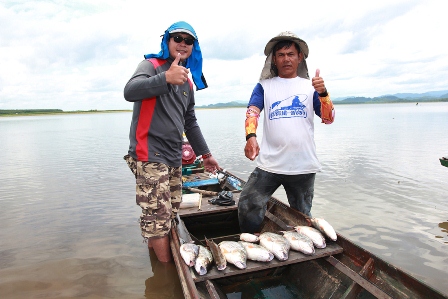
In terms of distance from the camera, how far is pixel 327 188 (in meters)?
10.0

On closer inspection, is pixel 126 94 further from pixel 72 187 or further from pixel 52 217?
pixel 72 187

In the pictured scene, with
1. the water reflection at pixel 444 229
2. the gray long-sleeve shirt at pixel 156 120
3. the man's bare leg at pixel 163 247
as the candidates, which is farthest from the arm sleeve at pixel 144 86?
the water reflection at pixel 444 229

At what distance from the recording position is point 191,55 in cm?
417

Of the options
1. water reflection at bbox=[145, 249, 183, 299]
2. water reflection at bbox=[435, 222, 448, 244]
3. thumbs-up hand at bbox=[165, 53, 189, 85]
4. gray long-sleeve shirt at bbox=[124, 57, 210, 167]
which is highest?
thumbs-up hand at bbox=[165, 53, 189, 85]

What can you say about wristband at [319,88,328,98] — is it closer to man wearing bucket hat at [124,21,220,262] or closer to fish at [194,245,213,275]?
man wearing bucket hat at [124,21,220,262]

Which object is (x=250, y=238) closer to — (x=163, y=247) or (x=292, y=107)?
(x=163, y=247)

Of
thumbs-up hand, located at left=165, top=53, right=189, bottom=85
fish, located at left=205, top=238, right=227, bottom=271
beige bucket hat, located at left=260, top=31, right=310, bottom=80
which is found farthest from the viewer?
beige bucket hat, located at left=260, top=31, right=310, bottom=80

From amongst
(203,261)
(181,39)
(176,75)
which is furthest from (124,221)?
(176,75)

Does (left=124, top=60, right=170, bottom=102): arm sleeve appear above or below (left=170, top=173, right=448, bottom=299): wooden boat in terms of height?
above

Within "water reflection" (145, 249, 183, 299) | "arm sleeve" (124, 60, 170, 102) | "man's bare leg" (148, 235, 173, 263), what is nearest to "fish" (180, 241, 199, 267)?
"man's bare leg" (148, 235, 173, 263)

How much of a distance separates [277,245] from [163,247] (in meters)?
1.57

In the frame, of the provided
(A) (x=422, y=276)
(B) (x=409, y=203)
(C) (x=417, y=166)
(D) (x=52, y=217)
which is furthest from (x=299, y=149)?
(C) (x=417, y=166)

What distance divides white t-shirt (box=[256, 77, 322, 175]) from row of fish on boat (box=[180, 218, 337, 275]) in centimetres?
77

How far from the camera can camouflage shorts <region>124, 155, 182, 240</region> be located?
3713 mm
